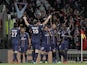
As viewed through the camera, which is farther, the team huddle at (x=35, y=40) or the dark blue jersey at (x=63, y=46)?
the dark blue jersey at (x=63, y=46)

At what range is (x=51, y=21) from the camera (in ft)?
94.4

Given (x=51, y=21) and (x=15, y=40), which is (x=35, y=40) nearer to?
(x=15, y=40)

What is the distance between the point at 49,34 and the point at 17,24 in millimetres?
2547

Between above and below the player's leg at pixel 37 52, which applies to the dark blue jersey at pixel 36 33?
above

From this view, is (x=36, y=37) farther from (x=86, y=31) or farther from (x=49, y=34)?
(x=86, y=31)

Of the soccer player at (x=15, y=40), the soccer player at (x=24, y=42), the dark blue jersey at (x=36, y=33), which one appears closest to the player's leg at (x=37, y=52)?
the dark blue jersey at (x=36, y=33)

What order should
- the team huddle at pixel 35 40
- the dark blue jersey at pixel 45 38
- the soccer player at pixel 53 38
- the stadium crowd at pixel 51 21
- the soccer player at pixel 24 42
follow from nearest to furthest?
1. the team huddle at pixel 35 40
2. the soccer player at pixel 24 42
3. the stadium crowd at pixel 51 21
4. the dark blue jersey at pixel 45 38
5. the soccer player at pixel 53 38

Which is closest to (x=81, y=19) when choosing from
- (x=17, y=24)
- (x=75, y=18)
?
(x=75, y=18)

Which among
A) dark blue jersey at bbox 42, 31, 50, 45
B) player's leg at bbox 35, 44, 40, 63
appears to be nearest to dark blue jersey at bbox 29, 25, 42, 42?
player's leg at bbox 35, 44, 40, 63

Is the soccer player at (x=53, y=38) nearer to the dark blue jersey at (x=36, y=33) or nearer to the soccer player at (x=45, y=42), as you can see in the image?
the soccer player at (x=45, y=42)

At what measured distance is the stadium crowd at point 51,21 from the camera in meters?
25.8

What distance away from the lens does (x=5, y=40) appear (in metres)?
28.0

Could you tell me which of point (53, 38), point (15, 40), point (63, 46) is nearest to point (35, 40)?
point (15, 40)

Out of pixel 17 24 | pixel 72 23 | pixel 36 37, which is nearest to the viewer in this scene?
pixel 36 37
